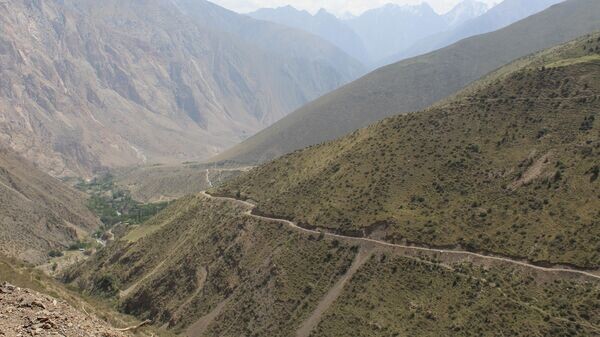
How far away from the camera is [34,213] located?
511 feet

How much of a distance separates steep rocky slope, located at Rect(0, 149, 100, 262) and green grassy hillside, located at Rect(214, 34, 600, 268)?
6668cm

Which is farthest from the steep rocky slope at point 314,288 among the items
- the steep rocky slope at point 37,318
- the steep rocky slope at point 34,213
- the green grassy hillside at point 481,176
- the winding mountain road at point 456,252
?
the steep rocky slope at point 34,213

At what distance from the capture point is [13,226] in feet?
461

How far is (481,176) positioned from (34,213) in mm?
126198

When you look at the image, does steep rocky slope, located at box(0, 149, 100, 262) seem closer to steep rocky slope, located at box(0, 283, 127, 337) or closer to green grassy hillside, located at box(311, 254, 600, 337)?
green grassy hillside, located at box(311, 254, 600, 337)

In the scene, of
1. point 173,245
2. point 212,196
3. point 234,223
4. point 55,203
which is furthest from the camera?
point 55,203

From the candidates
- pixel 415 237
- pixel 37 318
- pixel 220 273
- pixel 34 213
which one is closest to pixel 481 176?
pixel 415 237

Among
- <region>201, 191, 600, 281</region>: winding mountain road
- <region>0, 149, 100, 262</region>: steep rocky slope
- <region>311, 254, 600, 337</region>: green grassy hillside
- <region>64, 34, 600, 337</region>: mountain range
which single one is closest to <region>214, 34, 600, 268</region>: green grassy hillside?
<region>64, 34, 600, 337</region>: mountain range

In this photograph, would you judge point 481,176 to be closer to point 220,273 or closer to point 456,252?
point 456,252

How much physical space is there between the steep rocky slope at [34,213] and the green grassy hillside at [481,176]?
66.7 meters

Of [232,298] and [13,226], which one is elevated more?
[13,226]

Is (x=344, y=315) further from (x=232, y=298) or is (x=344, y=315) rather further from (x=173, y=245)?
(x=173, y=245)

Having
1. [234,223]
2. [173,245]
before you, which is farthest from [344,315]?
[173,245]

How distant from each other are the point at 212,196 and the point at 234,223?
1960 cm
